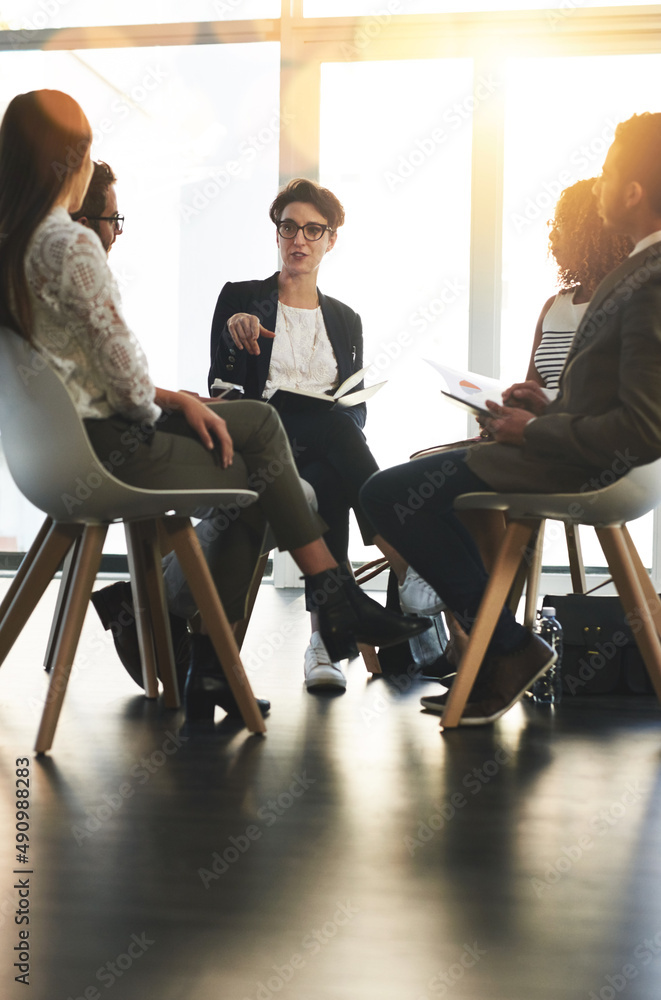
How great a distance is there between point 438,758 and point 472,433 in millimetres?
2827

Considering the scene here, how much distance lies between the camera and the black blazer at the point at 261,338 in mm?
2625

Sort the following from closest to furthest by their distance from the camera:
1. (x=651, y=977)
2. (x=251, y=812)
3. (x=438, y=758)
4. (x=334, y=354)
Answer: (x=651, y=977)
(x=251, y=812)
(x=438, y=758)
(x=334, y=354)

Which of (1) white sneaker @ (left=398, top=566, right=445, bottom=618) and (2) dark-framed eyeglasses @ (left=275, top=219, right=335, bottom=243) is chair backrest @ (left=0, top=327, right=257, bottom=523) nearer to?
(1) white sneaker @ (left=398, top=566, right=445, bottom=618)

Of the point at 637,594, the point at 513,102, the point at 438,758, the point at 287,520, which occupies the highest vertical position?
the point at 513,102

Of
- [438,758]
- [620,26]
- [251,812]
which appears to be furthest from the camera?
[620,26]

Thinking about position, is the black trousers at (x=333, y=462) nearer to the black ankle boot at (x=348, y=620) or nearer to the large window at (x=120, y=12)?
the black ankle boot at (x=348, y=620)

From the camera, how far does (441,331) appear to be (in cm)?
432

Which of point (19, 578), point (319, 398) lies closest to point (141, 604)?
point (19, 578)

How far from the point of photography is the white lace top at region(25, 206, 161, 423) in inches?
59.6

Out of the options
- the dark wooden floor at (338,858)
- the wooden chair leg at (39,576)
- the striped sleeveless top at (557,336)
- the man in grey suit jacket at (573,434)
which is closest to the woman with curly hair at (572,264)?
the striped sleeveless top at (557,336)

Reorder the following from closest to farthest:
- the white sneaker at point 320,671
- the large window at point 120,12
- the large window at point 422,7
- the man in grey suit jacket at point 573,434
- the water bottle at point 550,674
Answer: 1. the man in grey suit jacket at point 573,434
2. the water bottle at point 550,674
3. the white sneaker at point 320,671
4. the large window at point 422,7
5. the large window at point 120,12

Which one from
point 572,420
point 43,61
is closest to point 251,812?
point 572,420

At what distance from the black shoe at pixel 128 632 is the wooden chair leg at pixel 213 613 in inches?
16.5

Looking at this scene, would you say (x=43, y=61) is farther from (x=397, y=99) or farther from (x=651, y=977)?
(x=651, y=977)
